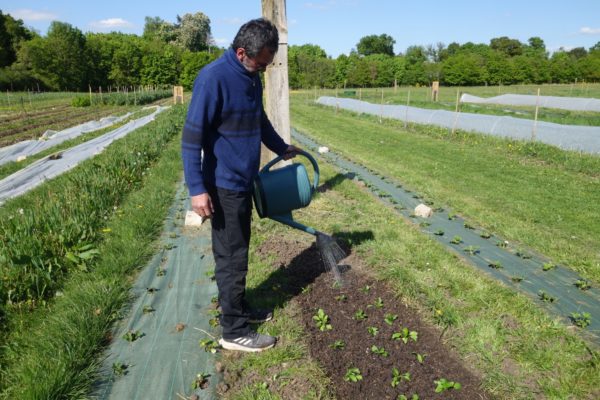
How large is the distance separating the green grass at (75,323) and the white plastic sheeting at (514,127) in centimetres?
965

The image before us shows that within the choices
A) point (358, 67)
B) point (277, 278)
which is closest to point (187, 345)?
point (277, 278)

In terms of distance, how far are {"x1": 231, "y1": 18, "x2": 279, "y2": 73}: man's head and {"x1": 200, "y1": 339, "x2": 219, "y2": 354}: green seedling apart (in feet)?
6.03

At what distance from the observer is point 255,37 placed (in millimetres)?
2348

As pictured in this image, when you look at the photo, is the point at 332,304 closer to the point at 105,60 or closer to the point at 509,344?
the point at 509,344

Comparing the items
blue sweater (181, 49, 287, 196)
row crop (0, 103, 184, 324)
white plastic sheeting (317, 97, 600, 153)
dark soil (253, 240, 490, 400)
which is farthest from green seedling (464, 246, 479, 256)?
white plastic sheeting (317, 97, 600, 153)

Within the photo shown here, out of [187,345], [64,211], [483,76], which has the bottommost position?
[187,345]

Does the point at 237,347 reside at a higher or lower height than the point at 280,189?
lower

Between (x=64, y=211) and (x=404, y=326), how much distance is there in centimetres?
406

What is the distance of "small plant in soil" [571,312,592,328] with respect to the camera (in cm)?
304

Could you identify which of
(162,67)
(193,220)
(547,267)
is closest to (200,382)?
(193,220)

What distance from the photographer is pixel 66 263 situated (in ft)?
13.2

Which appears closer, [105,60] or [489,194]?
[489,194]

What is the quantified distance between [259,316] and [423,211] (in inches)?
131

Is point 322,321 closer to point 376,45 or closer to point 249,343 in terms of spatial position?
point 249,343
